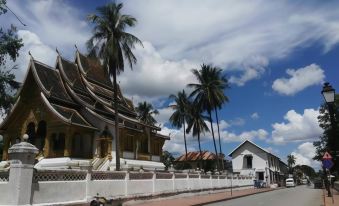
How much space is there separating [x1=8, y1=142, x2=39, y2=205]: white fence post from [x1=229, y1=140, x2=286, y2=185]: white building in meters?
57.4

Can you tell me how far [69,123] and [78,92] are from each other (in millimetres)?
6236

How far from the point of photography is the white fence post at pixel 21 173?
496 inches

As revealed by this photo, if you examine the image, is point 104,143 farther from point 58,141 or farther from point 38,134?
point 38,134

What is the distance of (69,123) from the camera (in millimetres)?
28703

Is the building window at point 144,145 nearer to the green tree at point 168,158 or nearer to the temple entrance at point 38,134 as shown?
the temple entrance at point 38,134

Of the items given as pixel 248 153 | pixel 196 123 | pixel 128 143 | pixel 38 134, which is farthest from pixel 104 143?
pixel 248 153

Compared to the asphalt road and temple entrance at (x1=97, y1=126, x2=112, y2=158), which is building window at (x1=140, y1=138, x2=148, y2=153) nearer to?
temple entrance at (x1=97, y1=126, x2=112, y2=158)

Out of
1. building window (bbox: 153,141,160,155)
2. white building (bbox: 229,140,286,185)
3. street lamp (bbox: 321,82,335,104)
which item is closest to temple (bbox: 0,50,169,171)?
building window (bbox: 153,141,160,155)

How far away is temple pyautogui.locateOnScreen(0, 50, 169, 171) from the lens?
98.5 feet

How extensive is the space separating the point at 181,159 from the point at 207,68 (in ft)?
107

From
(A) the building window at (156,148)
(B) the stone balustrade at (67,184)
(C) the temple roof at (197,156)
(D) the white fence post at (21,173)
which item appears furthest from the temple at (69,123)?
(C) the temple roof at (197,156)

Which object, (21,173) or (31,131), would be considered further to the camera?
(31,131)

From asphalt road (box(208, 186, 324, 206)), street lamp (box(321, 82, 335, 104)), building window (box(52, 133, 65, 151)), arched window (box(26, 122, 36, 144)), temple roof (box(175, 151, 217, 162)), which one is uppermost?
temple roof (box(175, 151, 217, 162))

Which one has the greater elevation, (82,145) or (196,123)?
(196,123)
